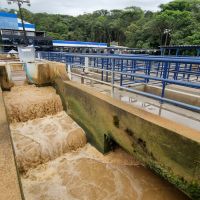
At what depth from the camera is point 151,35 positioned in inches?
1339

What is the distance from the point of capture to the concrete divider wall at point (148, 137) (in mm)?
2451

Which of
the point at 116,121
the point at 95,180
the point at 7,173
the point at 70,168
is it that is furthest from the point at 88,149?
the point at 7,173

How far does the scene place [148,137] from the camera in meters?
3.01

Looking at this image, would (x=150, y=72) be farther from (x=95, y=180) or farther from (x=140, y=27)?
(x=140, y=27)

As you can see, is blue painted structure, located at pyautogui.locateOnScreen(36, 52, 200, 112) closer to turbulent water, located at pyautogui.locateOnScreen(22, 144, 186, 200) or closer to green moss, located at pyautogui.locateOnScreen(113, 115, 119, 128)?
green moss, located at pyautogui.locateOnScreen(113, 115, 119, 128)

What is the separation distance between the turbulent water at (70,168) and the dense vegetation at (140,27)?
22039 millimetres

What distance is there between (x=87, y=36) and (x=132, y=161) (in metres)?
62.8

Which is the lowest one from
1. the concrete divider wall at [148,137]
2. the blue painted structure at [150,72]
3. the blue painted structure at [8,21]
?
the concrete divider wall at [148,137]

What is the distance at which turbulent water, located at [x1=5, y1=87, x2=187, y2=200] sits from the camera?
358cm

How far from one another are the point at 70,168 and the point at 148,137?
2.17 metres

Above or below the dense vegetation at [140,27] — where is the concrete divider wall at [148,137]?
below

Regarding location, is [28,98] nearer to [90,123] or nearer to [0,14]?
[90,123]

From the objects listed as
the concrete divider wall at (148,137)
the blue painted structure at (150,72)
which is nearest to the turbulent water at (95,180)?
the concrete divider wall at (148,137)

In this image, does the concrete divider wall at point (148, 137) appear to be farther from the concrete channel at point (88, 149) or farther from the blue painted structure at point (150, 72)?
the blue painted structure at point (150, 72)
